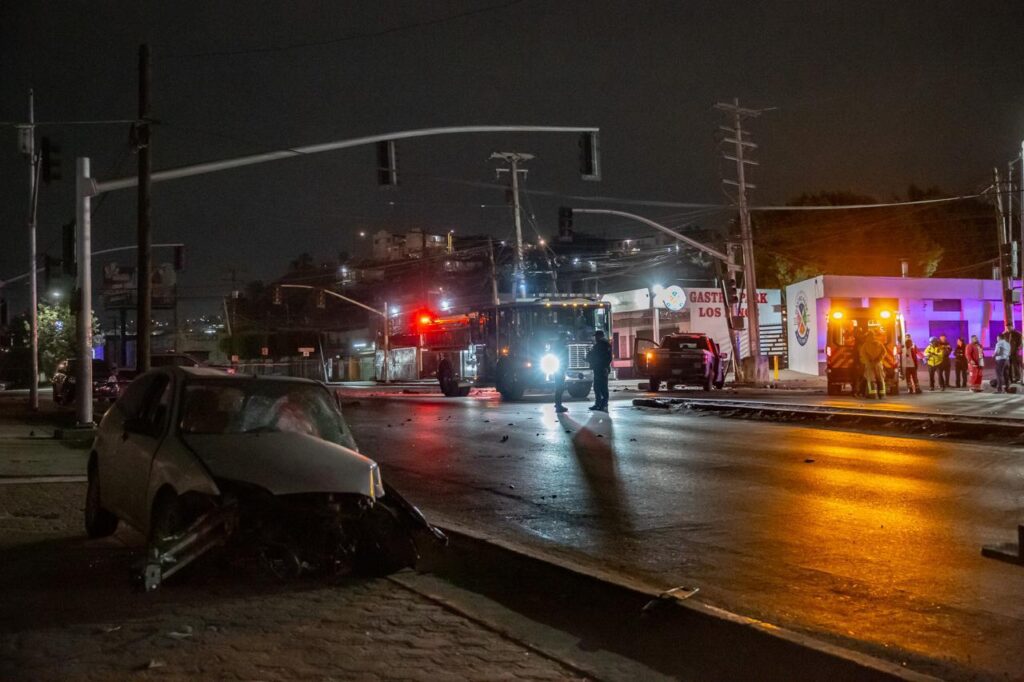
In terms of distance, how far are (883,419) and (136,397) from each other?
1345 cm

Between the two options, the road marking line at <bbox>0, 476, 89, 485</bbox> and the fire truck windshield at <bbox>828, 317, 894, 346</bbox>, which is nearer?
the road marking line at <bbox>0, 476, 89, 485</bbox>

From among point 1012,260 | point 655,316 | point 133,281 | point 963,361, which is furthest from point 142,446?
point 133,281

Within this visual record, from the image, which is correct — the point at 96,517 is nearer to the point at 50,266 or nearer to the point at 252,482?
the point at 252,482

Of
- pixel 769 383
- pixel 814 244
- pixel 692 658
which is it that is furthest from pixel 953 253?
pixel 692 658

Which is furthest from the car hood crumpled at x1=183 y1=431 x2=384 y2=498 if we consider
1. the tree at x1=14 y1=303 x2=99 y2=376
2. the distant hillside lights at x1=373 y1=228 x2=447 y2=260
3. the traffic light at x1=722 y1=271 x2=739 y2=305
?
the distant hillside lights at x1=373 y1=228 x2=447 y2=260

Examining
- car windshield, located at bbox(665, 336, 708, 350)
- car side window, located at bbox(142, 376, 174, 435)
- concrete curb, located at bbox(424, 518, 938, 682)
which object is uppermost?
car windshield, located at bbox(665, 336, 708, 350)

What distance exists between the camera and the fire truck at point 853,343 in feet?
86.9

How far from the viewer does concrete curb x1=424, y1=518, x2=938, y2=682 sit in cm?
478

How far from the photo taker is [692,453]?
14.2m

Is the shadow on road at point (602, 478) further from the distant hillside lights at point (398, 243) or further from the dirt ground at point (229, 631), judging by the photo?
the distant hillside lights at point (398, 243)

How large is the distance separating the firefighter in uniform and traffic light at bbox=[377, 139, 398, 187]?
551 inches

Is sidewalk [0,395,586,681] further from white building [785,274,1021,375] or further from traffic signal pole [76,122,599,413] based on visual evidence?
white building [785,274,1021,375]

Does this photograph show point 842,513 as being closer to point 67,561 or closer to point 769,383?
point 67,561

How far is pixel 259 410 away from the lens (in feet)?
24.5
